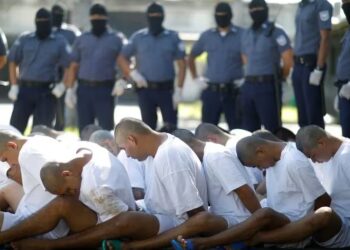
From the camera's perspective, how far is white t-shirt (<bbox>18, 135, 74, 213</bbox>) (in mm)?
6297

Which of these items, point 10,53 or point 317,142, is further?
point 10,53

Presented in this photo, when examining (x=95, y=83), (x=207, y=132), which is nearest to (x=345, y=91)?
(x=207, y=132)

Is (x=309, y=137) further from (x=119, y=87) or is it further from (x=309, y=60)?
(x=119, y=87)

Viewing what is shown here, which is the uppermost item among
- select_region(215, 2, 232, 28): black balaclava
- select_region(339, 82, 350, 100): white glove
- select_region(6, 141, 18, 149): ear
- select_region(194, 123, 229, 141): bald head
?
select_region(215, 2, 232, 28): black balaclava

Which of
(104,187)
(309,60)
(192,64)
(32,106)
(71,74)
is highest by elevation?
(309,60)

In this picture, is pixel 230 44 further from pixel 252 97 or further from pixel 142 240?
pixel 142 240

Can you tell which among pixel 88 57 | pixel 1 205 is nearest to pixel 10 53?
pixel 88 57

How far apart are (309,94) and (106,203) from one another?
4004 mm

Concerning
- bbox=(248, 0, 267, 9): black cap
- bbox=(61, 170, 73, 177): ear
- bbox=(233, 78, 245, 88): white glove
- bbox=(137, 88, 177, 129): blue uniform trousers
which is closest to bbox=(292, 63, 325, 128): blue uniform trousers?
bbox=(248, 0, 267, 9): black cap

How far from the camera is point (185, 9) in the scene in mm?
26219

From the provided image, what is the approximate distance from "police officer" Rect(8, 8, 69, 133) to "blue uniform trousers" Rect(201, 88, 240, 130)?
172 centimetres

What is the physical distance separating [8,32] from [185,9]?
4.85 metres

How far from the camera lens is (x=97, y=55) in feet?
35.6

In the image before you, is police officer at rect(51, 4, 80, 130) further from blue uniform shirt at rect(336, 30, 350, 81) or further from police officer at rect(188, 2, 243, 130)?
blue uniform shirt at rect(336, 30, 350, 81)
